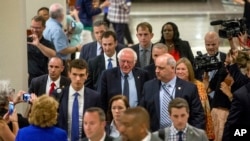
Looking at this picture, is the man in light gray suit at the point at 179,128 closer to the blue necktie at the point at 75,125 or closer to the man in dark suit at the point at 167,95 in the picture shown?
the man in dark suit at the point at 167,95

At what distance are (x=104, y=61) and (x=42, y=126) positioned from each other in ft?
9.63

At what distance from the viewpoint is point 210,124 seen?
896 cm

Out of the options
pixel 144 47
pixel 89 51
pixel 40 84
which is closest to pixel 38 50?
pixel 89 51

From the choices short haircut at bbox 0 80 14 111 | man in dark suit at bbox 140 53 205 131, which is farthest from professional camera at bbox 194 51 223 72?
short haircut at bbox 0 80 14 111

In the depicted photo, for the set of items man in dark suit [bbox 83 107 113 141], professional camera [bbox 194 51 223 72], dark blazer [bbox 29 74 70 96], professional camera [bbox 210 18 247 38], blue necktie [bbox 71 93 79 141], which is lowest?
blue necktie [bbox 71 93 79 141]

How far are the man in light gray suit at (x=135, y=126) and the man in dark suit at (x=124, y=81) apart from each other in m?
2.48

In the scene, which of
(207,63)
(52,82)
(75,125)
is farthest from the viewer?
(207,63)

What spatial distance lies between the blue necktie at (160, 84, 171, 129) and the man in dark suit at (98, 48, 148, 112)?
603mm

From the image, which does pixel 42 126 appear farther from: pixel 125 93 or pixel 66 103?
pixel 125 93

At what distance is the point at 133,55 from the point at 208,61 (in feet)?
4.54

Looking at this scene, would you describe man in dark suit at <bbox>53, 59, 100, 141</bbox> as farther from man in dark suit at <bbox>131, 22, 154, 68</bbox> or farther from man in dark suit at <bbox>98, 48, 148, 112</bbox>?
man in dark suit at <bbox>131, 22, 154, 68</bbox>

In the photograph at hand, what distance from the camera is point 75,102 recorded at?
27.0 feet

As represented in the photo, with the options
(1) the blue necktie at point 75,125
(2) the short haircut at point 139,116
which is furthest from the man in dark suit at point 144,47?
(2) the short haircut at point 139,116

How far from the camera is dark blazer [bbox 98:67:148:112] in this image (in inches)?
352
